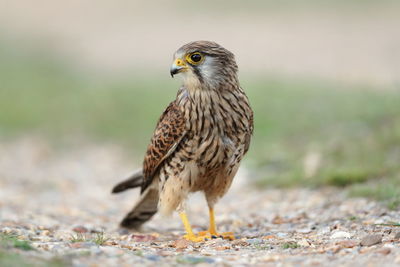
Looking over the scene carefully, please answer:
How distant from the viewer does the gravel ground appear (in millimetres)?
4750

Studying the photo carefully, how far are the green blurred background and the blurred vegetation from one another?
3 cm

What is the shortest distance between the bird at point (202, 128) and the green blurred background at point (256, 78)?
166 cm

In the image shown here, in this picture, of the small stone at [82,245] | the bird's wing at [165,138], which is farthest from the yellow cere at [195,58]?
the small stone at [82,245]

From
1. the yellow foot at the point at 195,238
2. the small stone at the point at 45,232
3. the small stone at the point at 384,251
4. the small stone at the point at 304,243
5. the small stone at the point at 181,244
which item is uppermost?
the small stone at the point at 45,232

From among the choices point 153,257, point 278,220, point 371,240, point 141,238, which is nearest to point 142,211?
point 141,238

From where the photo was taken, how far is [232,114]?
594cm

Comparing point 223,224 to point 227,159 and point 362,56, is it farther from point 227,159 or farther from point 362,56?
point 362,56

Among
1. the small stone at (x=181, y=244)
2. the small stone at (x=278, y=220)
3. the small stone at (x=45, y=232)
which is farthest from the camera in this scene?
the small stone at (x=278, y=220)

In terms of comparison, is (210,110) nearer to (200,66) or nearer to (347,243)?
(200,66)

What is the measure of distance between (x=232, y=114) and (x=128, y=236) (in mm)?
1415

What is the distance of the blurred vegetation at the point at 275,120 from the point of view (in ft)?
28.1

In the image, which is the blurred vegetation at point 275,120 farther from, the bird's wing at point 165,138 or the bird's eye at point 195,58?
the bird's eye at point 195,58

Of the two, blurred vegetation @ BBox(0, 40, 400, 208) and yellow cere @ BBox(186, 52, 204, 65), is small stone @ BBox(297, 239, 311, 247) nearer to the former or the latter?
blurred vegetation @ BBox(0, 40, 400, 208)

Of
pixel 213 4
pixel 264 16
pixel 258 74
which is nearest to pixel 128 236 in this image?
pixel 258 74
